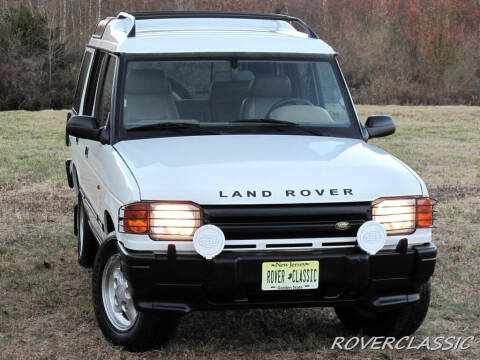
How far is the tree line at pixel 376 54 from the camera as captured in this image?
35562mm

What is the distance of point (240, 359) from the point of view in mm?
5355

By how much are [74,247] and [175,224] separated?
396 centimetres

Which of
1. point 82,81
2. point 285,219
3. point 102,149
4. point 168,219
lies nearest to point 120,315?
point 168,219

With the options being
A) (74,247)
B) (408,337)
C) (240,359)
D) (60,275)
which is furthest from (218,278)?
(74,247)

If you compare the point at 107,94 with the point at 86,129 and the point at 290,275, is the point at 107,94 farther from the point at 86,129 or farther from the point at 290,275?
the point at 290,275

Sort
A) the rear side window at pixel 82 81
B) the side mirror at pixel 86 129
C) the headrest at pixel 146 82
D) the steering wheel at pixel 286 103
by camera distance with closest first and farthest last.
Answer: the side mirror at pixel 86 129 → the headrest at pixel 146 82 → the steering wheel at pixel 286 103 → the rear side window at pixel 82 81

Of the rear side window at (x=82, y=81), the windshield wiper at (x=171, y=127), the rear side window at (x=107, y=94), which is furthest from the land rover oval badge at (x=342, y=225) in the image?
the rear side window at (x=82, y=81)

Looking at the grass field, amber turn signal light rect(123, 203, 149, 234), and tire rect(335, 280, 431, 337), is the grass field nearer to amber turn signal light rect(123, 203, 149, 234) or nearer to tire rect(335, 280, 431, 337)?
tire rect(335, 280, 431, 337)

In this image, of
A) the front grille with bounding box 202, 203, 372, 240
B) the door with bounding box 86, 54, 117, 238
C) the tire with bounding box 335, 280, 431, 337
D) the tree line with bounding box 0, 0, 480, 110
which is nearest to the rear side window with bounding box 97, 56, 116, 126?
the door with bounding box 86, 54, 117, 238

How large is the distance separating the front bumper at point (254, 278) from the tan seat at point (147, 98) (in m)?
1.20

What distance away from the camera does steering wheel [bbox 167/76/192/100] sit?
6.40m

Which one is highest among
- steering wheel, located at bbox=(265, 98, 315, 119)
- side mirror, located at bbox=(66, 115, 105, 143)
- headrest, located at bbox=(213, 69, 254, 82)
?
headrest, located at bbox=(213, 69, 254, 82)

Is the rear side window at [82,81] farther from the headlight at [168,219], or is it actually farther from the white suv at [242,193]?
the headlight at [168,219]

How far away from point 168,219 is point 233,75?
68.8 inches
